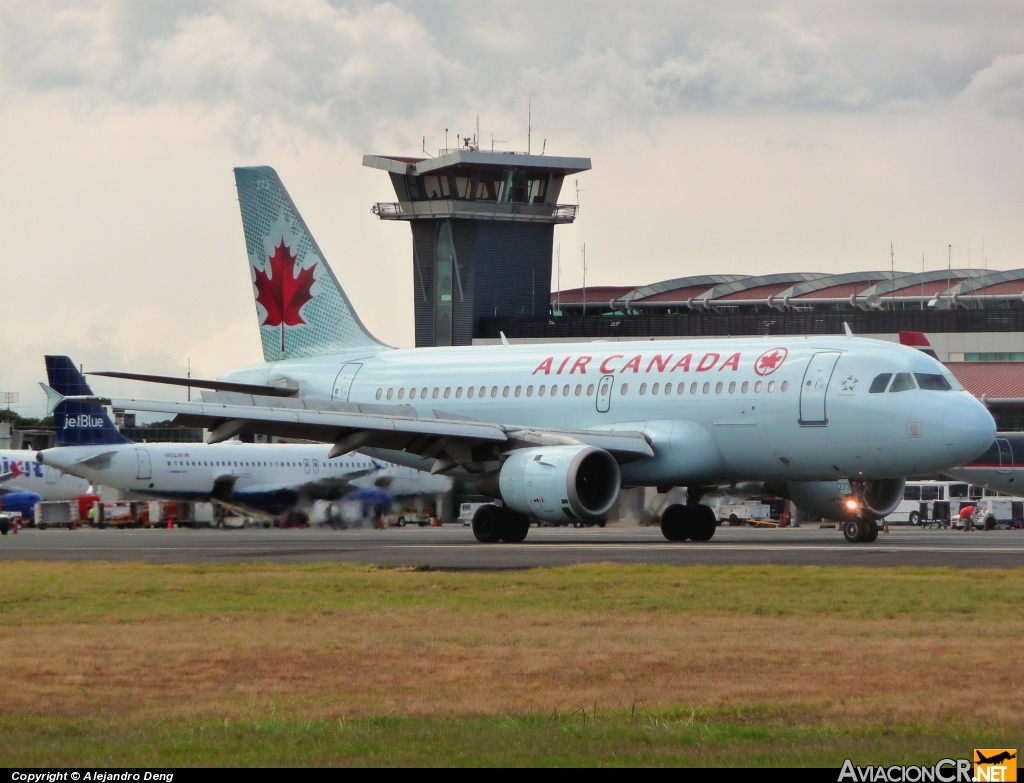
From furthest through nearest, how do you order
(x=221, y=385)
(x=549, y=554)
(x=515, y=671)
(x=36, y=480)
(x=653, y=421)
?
1. (x=36, y=480)
2. (x=221, y=385)
3. (x=653, y=421)
4. (x=549, y=554)
5. (x=515, y=671)

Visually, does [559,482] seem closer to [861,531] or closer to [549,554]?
[549,554]

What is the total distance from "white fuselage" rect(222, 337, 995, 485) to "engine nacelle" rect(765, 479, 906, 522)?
132cm

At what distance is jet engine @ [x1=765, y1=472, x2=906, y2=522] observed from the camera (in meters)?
31.4

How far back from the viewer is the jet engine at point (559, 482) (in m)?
29.7

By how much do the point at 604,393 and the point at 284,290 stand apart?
1264cm

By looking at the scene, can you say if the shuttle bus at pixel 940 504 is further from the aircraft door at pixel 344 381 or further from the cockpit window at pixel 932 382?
the cockpit window at pixel 932 382

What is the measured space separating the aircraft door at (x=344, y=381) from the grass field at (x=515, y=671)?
19.3 metres

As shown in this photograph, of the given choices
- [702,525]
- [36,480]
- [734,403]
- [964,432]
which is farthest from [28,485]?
[964,432]

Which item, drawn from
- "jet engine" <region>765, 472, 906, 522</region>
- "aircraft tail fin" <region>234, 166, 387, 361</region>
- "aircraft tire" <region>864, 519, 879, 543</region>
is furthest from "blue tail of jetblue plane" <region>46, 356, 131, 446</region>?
"aircraft tire" <region>864, 519, 879, 543</region>

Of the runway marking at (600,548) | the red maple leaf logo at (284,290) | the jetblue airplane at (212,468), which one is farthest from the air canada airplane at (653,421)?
the jetblue airplane at (212,468)

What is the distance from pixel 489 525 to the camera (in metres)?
33.0

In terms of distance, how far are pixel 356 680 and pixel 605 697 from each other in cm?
209

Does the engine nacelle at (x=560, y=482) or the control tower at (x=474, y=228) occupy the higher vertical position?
the control tower at (x=474, y=228)

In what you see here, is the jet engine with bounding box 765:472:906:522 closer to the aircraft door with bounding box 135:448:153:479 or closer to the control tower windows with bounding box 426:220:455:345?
the aircraft door with bounding box 135:448:153:479
